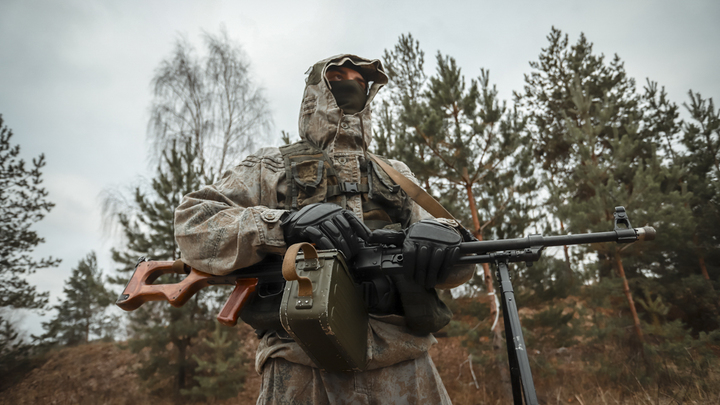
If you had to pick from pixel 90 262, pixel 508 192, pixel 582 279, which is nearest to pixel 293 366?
pixel 508 192

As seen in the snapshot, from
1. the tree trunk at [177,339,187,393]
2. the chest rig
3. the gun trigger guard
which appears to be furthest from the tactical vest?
the tree trunk at [177,339,187,393]

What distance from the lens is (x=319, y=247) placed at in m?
1.82

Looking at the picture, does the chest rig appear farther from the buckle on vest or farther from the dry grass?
the dry grass

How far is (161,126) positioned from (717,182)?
52.6 ft

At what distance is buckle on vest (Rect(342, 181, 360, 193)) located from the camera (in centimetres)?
242

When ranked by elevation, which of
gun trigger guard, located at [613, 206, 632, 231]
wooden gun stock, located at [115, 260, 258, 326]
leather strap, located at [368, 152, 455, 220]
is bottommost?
wooden gun stock, located at [115, 260, 258, 326]

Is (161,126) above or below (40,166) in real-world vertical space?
above

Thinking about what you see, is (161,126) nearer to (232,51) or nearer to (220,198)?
(232,51)

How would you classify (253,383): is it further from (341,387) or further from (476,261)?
(476,261)

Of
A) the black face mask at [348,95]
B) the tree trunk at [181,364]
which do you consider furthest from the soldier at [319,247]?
the tree trunk at [181,364]

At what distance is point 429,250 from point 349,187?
31.0 inches

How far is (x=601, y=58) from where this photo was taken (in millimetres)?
14250

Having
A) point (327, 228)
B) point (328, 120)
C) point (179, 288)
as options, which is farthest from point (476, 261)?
point (179, 288)

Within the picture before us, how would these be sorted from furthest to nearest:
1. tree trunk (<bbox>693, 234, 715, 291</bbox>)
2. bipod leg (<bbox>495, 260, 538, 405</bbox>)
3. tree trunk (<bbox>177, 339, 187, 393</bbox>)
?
tree trunk (<bbox>177, 339, 187, 393</bbox>)
tree trunk (<bbox>693, 234, 715, 291</bbox>)
bipod leg (<bbox>495, 260, 538, 405</bbox>)
